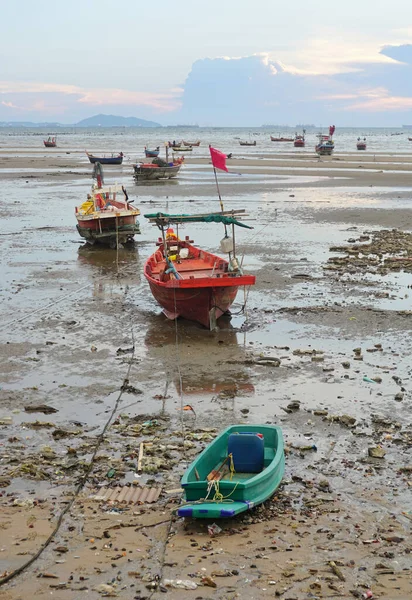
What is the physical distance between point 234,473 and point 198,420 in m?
2.09

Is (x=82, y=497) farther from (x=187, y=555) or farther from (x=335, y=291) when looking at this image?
(x=335, y=291)

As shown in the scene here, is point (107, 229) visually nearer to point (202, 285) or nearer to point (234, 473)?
point (202, 285)

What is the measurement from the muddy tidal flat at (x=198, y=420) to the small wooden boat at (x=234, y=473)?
0.67 feet

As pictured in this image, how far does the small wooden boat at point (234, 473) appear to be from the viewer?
23.6ft

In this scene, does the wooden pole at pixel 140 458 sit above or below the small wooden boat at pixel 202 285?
below

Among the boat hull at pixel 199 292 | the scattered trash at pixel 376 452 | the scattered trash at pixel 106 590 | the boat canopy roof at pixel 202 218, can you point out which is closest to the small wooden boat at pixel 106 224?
the boat canopy roof at pixel 202 218

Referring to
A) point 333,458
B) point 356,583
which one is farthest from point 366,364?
point 356,583

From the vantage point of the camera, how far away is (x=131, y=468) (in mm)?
8742

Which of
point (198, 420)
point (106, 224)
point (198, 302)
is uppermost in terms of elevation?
point (106, 224)

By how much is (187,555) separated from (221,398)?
476 cm

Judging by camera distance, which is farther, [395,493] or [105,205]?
[105,205]

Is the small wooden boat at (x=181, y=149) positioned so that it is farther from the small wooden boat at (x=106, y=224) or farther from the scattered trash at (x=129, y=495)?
the scattered trash at (x=129, y=495)

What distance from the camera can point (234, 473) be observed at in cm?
841

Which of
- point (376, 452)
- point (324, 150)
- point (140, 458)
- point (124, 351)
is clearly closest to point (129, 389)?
point (124, 351)
